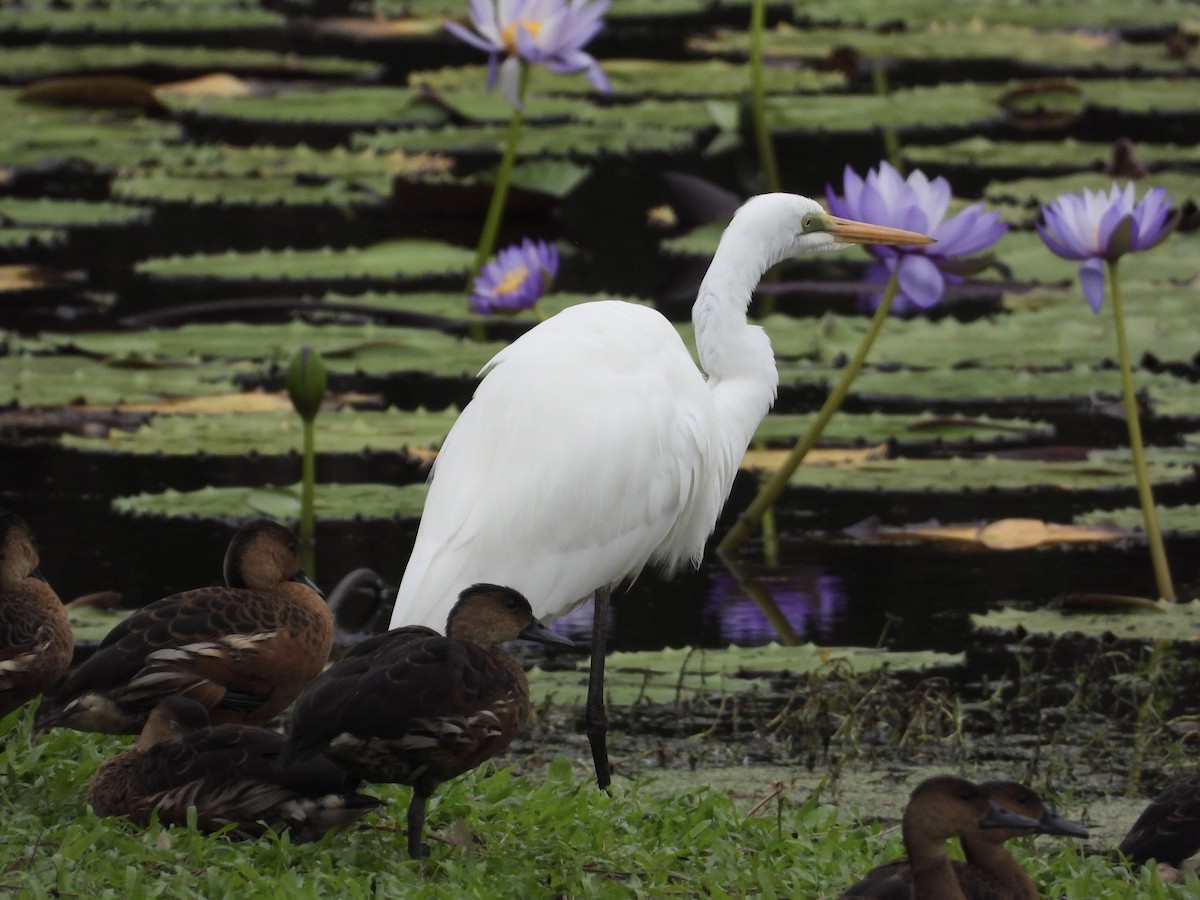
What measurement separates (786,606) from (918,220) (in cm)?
116

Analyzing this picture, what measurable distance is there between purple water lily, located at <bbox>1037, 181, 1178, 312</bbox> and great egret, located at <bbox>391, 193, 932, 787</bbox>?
1.25 m

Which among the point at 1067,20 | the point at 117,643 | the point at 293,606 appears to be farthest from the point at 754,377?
the point at 1067,20

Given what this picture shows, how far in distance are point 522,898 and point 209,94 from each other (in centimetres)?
1006

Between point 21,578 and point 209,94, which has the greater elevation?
point 209,94

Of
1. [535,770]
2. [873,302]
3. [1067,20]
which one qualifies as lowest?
[535,770]

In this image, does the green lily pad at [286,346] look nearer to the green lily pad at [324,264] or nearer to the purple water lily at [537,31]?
the green lily pad at [324,264]

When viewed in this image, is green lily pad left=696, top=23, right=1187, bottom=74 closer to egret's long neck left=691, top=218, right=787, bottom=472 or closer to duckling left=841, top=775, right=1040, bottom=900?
egret's long neck left=691, top=218, right=787, bottom=472

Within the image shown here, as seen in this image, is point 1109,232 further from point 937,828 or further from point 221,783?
point 221,783

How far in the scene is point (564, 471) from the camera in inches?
191

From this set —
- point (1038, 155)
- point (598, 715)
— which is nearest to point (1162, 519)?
point (598, 715)

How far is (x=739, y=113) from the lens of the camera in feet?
37.9

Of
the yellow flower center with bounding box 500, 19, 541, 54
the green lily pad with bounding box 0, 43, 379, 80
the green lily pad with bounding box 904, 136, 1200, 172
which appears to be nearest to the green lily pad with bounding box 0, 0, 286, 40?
the green lily pad with bounding box 0, 43, 379, 80

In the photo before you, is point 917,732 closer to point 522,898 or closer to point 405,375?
point 522,898

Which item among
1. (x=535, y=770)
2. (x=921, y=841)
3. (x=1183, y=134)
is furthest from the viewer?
(x=1183, y=134)
